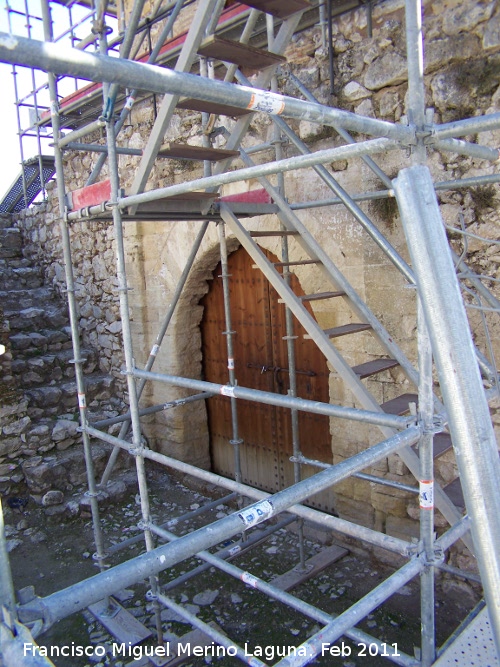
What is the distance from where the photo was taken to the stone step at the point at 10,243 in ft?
23.5

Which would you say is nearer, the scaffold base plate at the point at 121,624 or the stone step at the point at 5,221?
the scaffold base plate at the point at 121,624

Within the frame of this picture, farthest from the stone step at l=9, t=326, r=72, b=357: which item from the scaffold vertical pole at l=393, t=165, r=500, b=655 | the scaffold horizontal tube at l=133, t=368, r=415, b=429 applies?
the scaffold vertical pole at l=393, t=165, r=500, b=655

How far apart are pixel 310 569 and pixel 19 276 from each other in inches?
200

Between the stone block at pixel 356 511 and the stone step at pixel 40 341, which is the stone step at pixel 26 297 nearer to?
the stone step at pixel 40 341

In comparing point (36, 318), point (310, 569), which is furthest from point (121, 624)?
point (36, 318)

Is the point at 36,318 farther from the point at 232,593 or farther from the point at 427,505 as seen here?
the point at 427,505

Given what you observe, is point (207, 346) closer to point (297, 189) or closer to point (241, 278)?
point (241, 278)

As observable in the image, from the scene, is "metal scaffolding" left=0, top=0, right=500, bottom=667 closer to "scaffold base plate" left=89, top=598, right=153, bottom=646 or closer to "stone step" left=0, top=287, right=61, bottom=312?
"scaffold base plate" left=89, top=598, right=153, bottom=646

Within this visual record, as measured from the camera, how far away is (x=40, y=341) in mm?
5879

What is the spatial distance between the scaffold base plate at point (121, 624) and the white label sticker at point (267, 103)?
3.02 m

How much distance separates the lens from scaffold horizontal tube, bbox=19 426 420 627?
3.63 ft

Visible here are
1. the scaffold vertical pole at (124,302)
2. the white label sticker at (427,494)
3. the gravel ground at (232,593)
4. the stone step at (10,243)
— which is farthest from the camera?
the stone step at (10,243)

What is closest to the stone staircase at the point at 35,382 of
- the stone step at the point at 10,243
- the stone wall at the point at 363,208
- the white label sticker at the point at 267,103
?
the stone step at the point at 10,243

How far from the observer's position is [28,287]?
677cm
